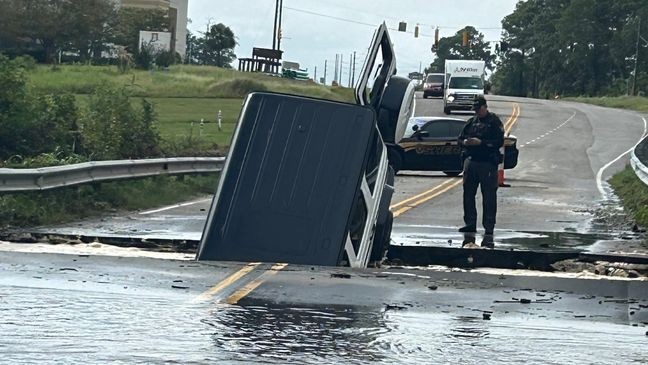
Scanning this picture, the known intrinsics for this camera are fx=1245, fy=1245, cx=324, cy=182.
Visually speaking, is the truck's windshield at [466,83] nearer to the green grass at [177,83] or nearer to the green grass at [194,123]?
the green grass at [177,83]

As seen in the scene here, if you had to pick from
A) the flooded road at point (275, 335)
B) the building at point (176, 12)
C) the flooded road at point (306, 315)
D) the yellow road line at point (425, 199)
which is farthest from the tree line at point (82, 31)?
the flooded road at point (275, 335)

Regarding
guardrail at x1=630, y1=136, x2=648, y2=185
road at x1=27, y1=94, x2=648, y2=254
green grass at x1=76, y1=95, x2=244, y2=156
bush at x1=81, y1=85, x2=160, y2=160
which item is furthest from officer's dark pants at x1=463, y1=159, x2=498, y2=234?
green grass at x1=76, y1=95, x2=244, y2=156

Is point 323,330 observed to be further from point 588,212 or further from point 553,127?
point 553,127

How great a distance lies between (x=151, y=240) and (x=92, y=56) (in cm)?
10186

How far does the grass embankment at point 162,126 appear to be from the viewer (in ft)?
60.5

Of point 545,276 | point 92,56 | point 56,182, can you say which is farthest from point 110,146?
point 92,56

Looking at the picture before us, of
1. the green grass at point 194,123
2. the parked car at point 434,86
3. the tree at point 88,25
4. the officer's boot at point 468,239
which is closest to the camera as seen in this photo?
the officer's boot at point 468,239

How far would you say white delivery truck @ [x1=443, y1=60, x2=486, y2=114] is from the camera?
201 ft

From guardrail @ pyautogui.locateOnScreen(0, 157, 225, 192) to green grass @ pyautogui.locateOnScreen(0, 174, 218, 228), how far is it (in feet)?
0.92

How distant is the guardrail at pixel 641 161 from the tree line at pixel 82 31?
2318 inches

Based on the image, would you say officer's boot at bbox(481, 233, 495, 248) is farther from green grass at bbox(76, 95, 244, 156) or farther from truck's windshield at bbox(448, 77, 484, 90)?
truck's windshield at bbox(448, 77, 484, 90)

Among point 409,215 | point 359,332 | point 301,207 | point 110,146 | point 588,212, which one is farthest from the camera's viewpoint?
point 110,146

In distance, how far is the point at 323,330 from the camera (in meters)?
8.68

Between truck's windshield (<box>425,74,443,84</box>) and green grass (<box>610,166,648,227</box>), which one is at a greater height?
truck's windshield (<box>425,74,443,84</box>)
